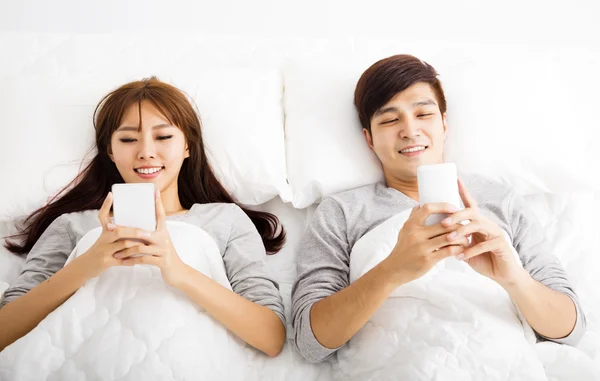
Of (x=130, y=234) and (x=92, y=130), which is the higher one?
(x=92, y=130)

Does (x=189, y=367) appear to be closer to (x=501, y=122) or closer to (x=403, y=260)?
(x=403, y=260)

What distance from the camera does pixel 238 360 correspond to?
113cm

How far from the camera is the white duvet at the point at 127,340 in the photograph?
102 centimetres

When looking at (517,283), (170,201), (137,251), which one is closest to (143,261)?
(137,251)

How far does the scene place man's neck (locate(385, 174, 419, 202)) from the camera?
1.44m

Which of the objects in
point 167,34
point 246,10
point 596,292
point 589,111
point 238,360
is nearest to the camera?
point 238,360

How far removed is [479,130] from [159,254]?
0.97m

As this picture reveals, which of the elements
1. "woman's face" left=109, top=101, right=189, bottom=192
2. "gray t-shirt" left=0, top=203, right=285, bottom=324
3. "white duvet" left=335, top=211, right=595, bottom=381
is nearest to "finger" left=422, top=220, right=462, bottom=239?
"white duvet" left=335, top=211, right=595, bottom=381

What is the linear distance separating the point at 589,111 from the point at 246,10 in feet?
4.04

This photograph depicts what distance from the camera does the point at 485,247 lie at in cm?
103

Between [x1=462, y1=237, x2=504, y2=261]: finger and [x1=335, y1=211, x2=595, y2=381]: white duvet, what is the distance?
118 mm

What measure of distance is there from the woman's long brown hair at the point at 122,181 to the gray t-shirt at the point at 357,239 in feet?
0.68

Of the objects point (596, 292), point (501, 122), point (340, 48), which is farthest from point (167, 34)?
point (596, 292)

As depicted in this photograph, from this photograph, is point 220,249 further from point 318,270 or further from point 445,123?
point 445,123
